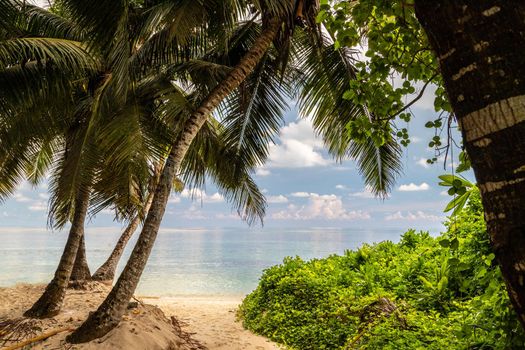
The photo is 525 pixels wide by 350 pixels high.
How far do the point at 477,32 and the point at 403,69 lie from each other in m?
1.41

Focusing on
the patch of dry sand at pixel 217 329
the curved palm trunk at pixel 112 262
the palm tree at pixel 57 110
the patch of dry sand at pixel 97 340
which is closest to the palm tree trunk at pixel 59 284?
the palm tree at pixel 57 110

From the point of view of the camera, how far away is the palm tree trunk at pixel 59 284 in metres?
6.36

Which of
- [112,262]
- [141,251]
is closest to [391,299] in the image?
[141,251]

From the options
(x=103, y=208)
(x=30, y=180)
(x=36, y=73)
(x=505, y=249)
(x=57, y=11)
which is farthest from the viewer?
(x=30, y=180)

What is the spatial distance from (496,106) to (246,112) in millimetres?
7125

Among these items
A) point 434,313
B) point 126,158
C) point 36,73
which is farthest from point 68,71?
point 434,313

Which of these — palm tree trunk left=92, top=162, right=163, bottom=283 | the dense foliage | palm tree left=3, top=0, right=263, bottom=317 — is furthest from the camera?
palm tree trunk left=92, top=162, right=163, bottom=283

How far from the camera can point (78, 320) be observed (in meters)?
6.10

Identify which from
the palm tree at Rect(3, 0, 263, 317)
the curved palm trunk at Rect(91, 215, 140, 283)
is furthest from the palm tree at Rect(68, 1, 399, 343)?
the curved palm trunk at Rect(91, 215, 140, 283)

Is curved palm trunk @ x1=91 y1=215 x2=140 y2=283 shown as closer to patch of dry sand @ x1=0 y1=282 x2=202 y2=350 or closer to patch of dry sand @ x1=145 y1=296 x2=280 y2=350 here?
patch of dry sand @ x1=145 y1=296 x2=280 y2=350

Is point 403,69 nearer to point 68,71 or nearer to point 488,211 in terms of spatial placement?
point 488,211

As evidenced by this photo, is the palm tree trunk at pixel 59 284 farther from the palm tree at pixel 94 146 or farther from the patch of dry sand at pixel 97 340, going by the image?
the patch of dry sand at pixel 97 340

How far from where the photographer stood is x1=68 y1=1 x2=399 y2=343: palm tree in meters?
→ 5.15

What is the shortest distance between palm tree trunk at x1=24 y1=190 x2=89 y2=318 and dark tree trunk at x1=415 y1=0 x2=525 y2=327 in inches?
270
